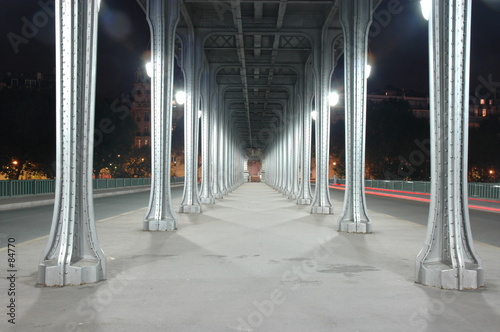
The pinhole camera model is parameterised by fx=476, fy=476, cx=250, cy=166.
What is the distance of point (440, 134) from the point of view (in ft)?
21.8

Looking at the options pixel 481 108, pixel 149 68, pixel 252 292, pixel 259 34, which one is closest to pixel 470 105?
pixel 481 108

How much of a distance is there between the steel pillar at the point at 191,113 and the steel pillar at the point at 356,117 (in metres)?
7.45

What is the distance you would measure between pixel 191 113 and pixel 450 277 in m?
14.0

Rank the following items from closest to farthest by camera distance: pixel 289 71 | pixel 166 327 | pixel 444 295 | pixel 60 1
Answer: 1. pixel 166 327
2. pixel 444 295
3. pixel 60 1
4. pixel 289 71

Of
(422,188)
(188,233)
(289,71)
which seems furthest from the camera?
(422,188)

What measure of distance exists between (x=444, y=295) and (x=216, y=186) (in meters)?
25.6

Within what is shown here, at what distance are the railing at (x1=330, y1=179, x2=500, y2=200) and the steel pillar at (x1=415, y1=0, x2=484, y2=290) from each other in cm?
2205

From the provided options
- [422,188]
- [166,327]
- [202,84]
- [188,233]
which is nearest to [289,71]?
[202,84]

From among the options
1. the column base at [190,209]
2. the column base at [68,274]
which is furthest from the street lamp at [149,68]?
the column base at [68,274]

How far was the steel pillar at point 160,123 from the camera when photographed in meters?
12.8

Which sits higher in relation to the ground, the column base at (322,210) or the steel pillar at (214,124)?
the steel pillar at (214,124)

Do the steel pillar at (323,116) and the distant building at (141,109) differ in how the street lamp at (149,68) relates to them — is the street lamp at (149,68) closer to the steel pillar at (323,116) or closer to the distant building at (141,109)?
the steel pillar at (323,116)

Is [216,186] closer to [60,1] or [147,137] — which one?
[60,1]

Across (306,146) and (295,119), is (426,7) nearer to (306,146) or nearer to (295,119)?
(306,146)
